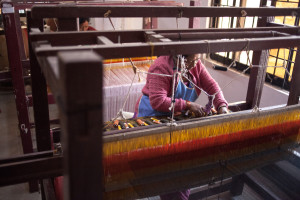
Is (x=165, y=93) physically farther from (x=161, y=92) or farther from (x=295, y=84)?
(x=295, y=84)

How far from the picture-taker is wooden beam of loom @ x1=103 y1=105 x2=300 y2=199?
1.14 metres

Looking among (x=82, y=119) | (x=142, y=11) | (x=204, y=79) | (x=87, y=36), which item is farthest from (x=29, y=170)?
(x=204, y=79)

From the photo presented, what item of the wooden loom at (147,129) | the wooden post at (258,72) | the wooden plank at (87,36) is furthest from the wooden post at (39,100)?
the wooden post at (258,72)

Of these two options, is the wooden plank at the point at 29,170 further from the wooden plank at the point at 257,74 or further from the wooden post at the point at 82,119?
the wooden plank at the point at 257,74

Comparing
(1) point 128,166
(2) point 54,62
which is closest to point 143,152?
(1) point 128,166

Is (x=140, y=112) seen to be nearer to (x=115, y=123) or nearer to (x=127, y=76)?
(x=115, y=123)

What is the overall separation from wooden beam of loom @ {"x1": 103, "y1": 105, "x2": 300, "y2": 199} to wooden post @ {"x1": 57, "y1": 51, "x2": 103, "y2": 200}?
519 mm

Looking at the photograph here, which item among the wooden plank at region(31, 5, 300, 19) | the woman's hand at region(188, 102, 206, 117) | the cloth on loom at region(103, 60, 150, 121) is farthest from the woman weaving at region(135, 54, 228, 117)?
the cloth on loom at region(103, 60, 150, 121)

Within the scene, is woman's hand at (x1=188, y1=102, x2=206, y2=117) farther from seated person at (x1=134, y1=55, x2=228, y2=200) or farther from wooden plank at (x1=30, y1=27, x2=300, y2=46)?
wooden plank at (x1=30, y1=27, x2=300, y2=46)

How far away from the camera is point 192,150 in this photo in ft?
4.22

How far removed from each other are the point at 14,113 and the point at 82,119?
3.61 meters

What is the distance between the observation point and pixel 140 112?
214 cm

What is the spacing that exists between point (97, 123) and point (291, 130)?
1.30 metres

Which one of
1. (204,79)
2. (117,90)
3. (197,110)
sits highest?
(204,79)
